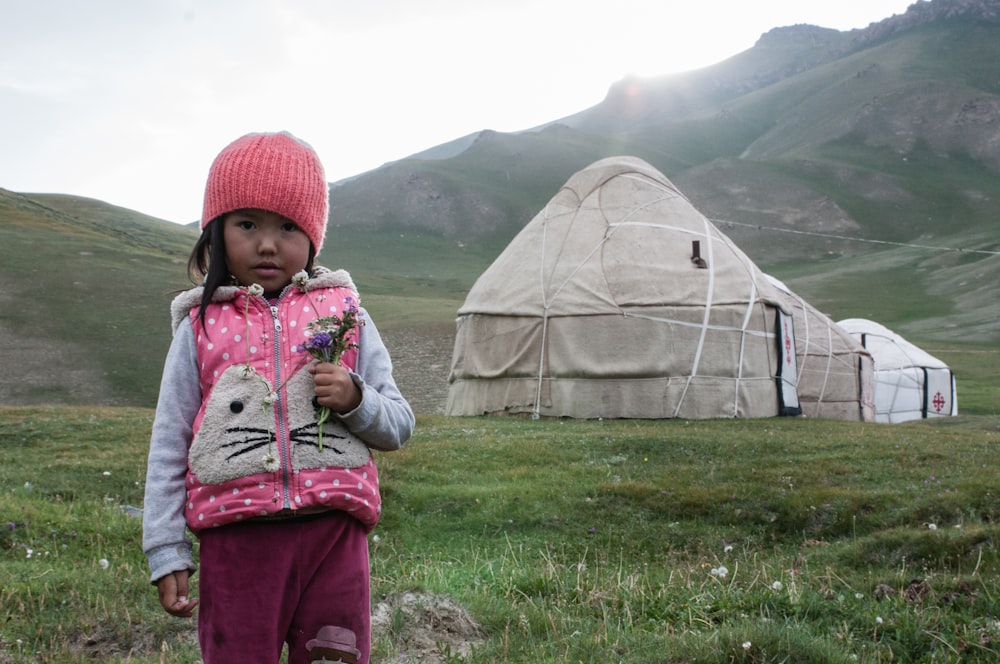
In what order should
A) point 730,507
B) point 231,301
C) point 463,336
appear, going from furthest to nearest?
point 463,336 → point 730,507 → point 231,301

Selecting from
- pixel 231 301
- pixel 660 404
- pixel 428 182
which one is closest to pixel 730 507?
pixel 231 301

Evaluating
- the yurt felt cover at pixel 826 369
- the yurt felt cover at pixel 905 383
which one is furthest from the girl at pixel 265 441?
the yurt felt cover at pixel 905 383

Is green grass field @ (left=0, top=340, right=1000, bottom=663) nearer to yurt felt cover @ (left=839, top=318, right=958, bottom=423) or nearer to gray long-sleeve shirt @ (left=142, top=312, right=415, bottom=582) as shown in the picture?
gray long-sleeve shirt @ (left=142, top=312, right=415, bottom=582)

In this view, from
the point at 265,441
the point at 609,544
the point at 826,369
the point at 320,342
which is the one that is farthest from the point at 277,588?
the point at 826,369

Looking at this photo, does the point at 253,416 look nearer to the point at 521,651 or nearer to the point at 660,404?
the point at 521,651

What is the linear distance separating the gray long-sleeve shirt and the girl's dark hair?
5.2 inches

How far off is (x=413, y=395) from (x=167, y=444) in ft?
85.4

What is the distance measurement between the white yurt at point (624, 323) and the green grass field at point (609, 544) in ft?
4.90

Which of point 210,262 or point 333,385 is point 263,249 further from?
point 333,385

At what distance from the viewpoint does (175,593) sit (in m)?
2.38

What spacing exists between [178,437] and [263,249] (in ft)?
1.85

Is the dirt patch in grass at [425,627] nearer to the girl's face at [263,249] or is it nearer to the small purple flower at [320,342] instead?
the small purple flower at [320,342]

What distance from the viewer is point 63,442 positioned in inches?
425

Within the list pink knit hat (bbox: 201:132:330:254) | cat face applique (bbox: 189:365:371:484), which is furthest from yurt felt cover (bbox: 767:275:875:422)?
cat face applique (bbox: 189:365:371:484)
